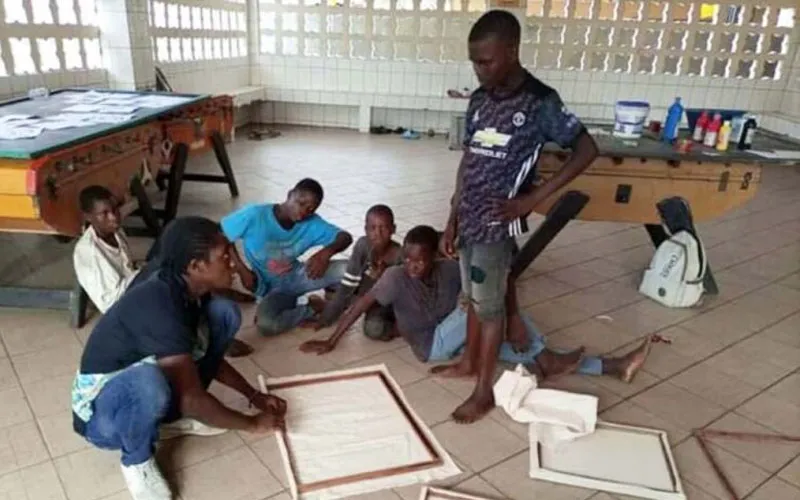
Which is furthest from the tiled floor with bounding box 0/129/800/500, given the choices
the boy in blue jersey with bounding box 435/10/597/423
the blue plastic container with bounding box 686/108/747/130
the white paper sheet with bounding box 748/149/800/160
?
the blue plastic container with bounding box 686/108/747/130

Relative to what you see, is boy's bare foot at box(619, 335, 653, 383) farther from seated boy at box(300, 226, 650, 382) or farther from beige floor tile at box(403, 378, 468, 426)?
beige floor tile at box(403, 378, 468, 426)

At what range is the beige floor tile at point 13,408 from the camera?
1892mm

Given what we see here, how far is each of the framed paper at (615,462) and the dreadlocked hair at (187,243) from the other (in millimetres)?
1146

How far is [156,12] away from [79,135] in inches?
130

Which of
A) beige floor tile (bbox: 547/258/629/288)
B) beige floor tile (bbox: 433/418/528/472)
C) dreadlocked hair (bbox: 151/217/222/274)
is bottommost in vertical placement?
beige floor tile (bbox: 547/258/629/288)

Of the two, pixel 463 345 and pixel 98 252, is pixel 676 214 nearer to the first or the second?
pixel 463 345

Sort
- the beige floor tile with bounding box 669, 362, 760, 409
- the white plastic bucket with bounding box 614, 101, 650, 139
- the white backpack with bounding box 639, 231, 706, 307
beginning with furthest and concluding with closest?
the white plastic bucket with bounding box 614, 101, 650, 139 → the white backpack with bounding box 639, 231, 706, 307 → the beige floor tile with bounding box 669, 362, 760, 409

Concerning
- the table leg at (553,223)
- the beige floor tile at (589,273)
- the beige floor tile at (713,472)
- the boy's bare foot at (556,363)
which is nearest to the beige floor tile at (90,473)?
the boy's bare foot at (556,363)

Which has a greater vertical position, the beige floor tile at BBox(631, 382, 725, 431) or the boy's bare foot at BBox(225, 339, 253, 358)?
the boy's bare foot at BBox(225, 339, 253, 358)

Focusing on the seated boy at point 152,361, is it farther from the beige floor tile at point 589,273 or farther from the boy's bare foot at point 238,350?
the beige floor tile at point 589,273

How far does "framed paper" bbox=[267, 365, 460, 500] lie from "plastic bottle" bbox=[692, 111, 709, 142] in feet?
7.11

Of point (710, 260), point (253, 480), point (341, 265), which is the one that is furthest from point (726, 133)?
point (253, 480)

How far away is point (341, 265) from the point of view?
271 centimetres

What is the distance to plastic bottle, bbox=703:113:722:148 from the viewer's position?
304 cm
